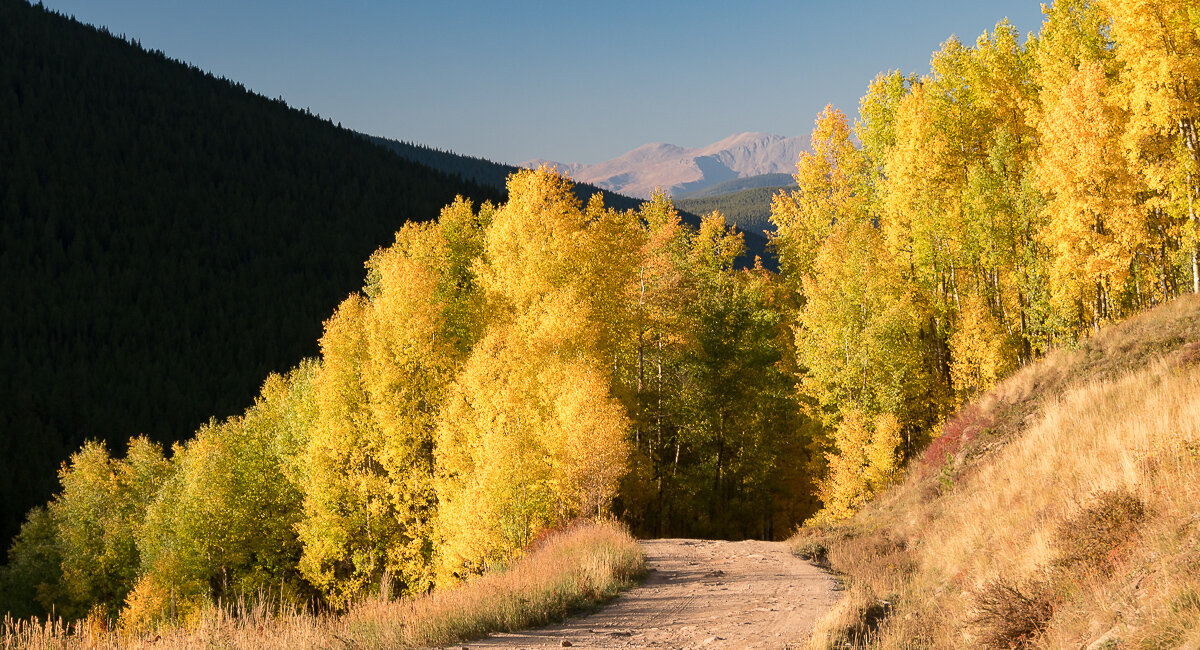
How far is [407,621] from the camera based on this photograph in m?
11.5

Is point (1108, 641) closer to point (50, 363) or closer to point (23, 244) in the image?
point (50, 363)

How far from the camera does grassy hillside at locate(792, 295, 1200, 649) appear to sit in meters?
8.16

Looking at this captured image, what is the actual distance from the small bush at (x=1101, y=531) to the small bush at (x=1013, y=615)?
65 centimetres

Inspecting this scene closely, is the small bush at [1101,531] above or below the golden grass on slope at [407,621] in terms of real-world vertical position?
A: above

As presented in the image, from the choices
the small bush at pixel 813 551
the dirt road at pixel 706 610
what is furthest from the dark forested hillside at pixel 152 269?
the dirt road at pixel 706 610

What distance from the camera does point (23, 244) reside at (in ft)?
531

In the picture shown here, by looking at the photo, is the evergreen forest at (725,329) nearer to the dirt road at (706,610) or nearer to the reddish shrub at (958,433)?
the reddish shrub at (958,433)

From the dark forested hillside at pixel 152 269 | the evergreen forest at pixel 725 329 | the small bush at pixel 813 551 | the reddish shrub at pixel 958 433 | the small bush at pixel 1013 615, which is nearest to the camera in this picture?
the small bush at pixel 1013 615

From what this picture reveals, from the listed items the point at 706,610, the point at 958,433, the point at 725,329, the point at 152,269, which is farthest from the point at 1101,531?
the point at 152,269

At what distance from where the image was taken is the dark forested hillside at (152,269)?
12194 cm

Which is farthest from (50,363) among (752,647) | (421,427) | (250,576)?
(752,647)

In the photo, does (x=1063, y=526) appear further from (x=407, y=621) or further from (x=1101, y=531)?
(x=407, y=621)

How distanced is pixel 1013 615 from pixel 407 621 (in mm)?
9121

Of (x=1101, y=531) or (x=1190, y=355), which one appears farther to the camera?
(x=1190, y=355)
